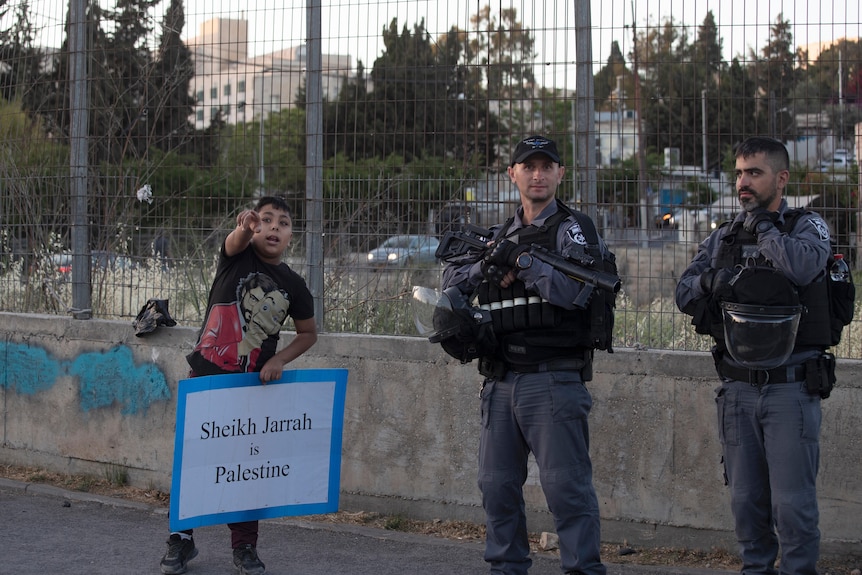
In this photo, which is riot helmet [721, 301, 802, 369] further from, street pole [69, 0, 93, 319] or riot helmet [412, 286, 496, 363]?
street pole [69, 0, 93, 319]

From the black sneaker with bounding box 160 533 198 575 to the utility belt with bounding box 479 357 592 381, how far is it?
5.84 ft

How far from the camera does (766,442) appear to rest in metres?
4.25

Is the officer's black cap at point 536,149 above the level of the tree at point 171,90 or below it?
below

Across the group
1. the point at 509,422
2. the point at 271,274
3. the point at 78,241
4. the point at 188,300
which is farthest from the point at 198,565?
the point at 78,241

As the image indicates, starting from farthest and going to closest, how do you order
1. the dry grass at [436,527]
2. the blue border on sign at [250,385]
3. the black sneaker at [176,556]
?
the dry grass at [436,527] < the black sneaker at [176,556] < the blue border on sign at [250,385]

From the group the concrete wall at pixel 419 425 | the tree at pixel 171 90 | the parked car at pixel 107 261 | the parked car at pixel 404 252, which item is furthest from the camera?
the parked car at pixel 107 261

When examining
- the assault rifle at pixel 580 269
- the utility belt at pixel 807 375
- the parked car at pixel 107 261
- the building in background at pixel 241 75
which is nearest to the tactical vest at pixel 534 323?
the assault rifle at pixel 580 269

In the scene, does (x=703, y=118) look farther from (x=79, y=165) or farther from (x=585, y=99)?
(x=79, y=165)

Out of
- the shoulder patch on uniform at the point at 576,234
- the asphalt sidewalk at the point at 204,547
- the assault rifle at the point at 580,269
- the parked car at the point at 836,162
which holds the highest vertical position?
the parked car at the point at 836,162

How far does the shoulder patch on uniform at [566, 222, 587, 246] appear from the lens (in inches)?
170

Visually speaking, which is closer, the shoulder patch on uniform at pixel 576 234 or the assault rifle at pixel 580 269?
the assault rifle at pixel 580 269

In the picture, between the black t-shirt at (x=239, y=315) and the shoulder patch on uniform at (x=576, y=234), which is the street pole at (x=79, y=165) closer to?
the black t-shirt at (x=239, y=315)

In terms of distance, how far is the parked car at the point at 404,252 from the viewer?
6.30m

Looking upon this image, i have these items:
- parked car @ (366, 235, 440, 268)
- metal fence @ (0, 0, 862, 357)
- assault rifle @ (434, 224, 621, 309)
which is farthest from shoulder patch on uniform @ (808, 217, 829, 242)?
parked car @ (366, 235, 440, 268)
